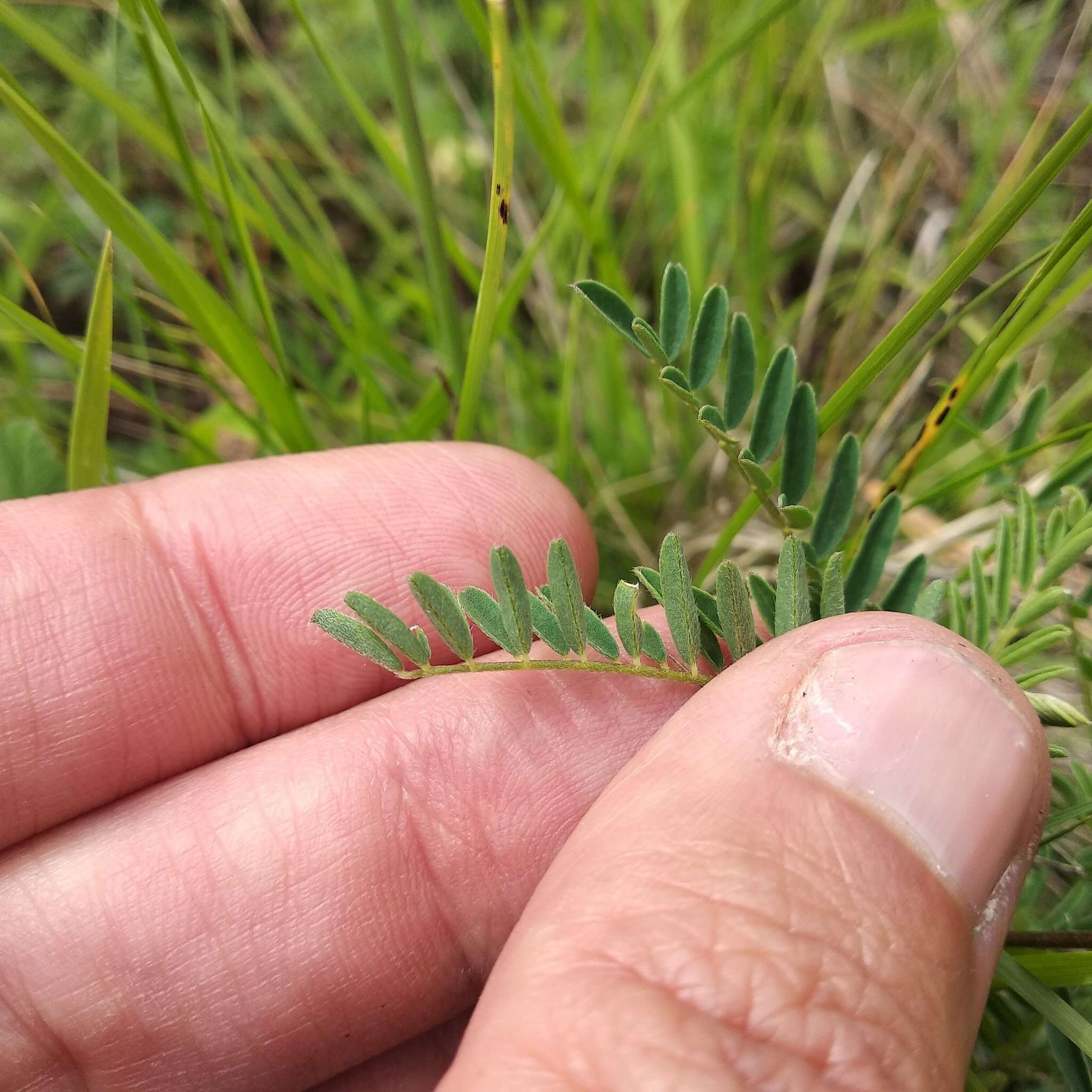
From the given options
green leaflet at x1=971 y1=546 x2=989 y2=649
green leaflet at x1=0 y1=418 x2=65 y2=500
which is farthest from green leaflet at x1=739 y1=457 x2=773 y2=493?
green leaflet at x1=0 y1=418 x2=65 y2=500

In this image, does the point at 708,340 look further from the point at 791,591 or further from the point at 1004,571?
the point at 1004,571

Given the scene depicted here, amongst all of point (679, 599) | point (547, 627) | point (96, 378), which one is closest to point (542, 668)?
point (547, 627)

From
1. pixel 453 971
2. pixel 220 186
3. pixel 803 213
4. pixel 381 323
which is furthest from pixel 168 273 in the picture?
pixel 803 213

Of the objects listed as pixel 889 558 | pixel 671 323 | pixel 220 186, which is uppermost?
pixel 220 186

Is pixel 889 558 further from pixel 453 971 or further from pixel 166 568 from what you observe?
pixel 166 568

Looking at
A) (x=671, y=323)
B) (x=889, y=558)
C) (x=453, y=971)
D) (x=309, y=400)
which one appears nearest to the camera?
(x=671, y=323)

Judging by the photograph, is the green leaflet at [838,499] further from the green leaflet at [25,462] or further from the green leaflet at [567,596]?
the green leaflet at [25,462]

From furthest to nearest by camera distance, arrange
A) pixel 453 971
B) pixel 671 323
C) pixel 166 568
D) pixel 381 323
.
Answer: pixel 381 323
pixel 166 568
pixel 453 971
pixel 671 323
